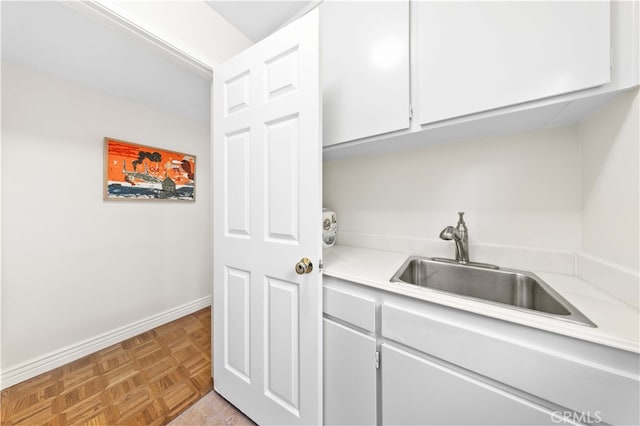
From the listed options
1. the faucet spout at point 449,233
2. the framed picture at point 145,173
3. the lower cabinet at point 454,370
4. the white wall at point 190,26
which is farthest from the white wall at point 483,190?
the framed picture at point 145,173

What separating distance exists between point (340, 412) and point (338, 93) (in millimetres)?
1594

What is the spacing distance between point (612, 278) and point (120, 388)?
2.62m

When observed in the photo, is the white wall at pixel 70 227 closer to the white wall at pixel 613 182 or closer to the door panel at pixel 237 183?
the door panel at pixel 237 183

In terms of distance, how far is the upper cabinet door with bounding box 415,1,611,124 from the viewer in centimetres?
68

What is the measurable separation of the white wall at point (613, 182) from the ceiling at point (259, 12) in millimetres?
1555

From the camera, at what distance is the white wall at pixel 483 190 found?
3.32ft

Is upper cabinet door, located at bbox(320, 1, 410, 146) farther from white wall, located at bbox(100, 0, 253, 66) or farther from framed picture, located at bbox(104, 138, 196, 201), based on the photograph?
framed picture, located at bbox(104, 138, 196, 201)

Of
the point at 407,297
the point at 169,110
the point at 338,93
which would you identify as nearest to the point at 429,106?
the point at 338,93

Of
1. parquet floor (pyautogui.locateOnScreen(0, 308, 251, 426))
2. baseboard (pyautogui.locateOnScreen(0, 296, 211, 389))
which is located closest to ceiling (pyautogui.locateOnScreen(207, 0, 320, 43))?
parquet floor (pyautogui.locateOnScreen(0, 308, 251, 426))

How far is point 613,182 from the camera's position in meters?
0.76

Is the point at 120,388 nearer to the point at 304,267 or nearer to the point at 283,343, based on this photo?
the point at 283,343

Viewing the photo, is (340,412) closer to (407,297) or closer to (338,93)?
(407,297)

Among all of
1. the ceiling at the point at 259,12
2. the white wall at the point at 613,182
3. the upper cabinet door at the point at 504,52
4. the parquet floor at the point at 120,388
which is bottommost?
the parquet floor at the point at 120,388

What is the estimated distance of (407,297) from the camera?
2.65ft
